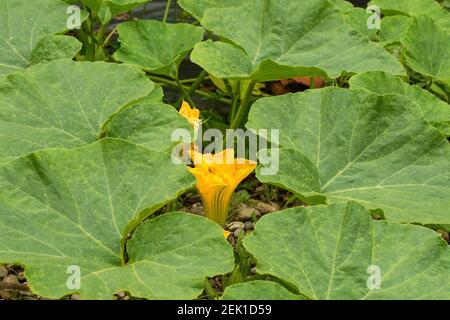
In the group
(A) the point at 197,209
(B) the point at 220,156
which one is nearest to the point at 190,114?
(B) the point at 220,156

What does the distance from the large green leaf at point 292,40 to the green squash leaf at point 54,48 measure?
0.41 m

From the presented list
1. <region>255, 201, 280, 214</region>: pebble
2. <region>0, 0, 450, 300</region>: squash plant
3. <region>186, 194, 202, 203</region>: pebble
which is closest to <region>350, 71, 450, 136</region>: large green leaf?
<region>0, 0, 450, 300</region>: squash plant

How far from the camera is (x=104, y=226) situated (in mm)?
1870

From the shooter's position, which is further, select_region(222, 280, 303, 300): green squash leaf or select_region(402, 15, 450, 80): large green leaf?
select_region(402, 15, 450, 80): large green leaf

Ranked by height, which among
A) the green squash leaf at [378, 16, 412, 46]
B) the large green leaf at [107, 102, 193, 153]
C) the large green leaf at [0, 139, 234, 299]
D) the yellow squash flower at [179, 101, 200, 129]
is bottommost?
the large green leaf at [0, 139, 234, 299]

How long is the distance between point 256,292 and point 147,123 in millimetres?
719

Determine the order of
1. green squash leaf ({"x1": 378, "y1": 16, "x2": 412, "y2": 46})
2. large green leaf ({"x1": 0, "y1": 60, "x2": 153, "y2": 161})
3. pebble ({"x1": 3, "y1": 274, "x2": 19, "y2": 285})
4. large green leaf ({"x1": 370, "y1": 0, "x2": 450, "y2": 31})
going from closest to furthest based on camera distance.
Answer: large green leaf ({"x1": 0, "y1": 60, "x2": 153, "y2": 161}) → pebble ({"x1": 3, "y1": 274, "x2": 19, "y2": 285}) → green squash leaf ({"x1": 378, "y1": 16, "x2": 412, "y2": 46}) → large green leaf ({"x1": 370, "y1": 0, "x2": 450, "y2": 31})

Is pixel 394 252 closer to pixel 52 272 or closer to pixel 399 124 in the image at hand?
pixel 399 124

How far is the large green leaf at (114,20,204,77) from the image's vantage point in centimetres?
274

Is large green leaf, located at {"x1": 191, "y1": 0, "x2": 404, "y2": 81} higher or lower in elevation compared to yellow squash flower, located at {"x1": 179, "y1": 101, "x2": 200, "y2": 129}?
higher

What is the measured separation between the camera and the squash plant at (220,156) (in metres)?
1.78

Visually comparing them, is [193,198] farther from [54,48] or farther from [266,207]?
[54,48]

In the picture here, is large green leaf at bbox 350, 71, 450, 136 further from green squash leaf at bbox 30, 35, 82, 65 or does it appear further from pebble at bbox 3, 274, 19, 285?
pebble at bbox 3, 274, 19, 285

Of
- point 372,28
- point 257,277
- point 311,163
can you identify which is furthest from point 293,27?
point 257,277
